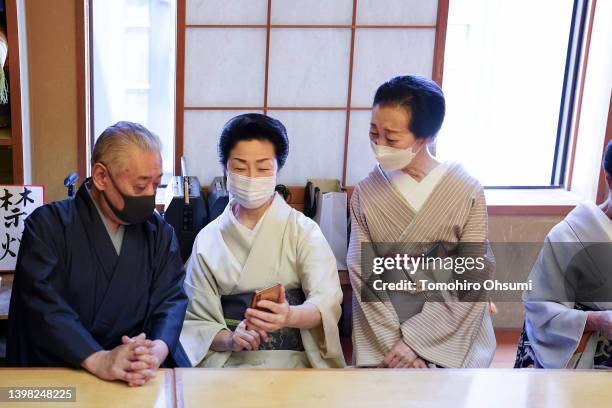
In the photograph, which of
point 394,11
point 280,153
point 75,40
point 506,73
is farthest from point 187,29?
point 506,73

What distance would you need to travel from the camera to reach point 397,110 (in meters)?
2.38

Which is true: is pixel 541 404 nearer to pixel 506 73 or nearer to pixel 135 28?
pixel 506 73

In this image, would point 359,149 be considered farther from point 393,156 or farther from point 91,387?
point 91,387

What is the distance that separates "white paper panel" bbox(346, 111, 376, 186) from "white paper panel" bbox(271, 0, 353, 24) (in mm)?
536

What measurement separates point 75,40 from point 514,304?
2.98 metres

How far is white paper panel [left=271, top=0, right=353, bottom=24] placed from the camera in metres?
3.66

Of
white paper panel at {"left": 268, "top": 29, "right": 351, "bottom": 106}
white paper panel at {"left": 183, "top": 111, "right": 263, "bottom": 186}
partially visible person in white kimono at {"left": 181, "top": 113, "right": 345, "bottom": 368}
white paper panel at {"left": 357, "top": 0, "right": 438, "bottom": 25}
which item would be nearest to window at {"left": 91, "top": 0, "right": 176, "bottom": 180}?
white paper panel at {"left": 183, "top": 111, "right": 263, "bottom": 186}

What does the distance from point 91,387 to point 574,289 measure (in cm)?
168

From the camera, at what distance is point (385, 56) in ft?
12.4

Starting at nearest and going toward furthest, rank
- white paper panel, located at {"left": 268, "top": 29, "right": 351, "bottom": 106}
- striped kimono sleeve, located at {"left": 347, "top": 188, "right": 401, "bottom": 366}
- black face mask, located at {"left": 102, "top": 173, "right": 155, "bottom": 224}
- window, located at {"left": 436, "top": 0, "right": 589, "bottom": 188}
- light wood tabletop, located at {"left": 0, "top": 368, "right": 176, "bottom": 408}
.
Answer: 1. light wood tabletop, located at {"left": 0, "top": 368, "right": 176, "bottom": 408}
2. black face mask, located at {"left": 102, "top": 173, "right": 155, "bottom": 224}
3. striped kimono sleeve, located at {"left": 347, "top": 188, "right": 401, "bottom": 366}
4. white paper panel, located at {"left": 268, "top": 29, "right": 351, "bottom": 106}
5. window, located at {"left": 436, "top": 0, "right": 589, "bottom": 188}

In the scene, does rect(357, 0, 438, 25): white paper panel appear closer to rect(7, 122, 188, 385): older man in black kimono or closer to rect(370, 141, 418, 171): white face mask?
rect(370, 141, 418, 171): white face mask

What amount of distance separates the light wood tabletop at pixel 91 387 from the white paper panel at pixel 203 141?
2075 mm

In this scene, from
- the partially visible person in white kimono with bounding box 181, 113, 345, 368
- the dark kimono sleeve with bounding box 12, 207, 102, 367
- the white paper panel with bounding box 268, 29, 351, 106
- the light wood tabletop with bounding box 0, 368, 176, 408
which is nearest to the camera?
the light wood tabletop with bounding box 0, 368, 176, 408

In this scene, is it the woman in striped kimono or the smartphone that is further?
the woman in striped kimono
